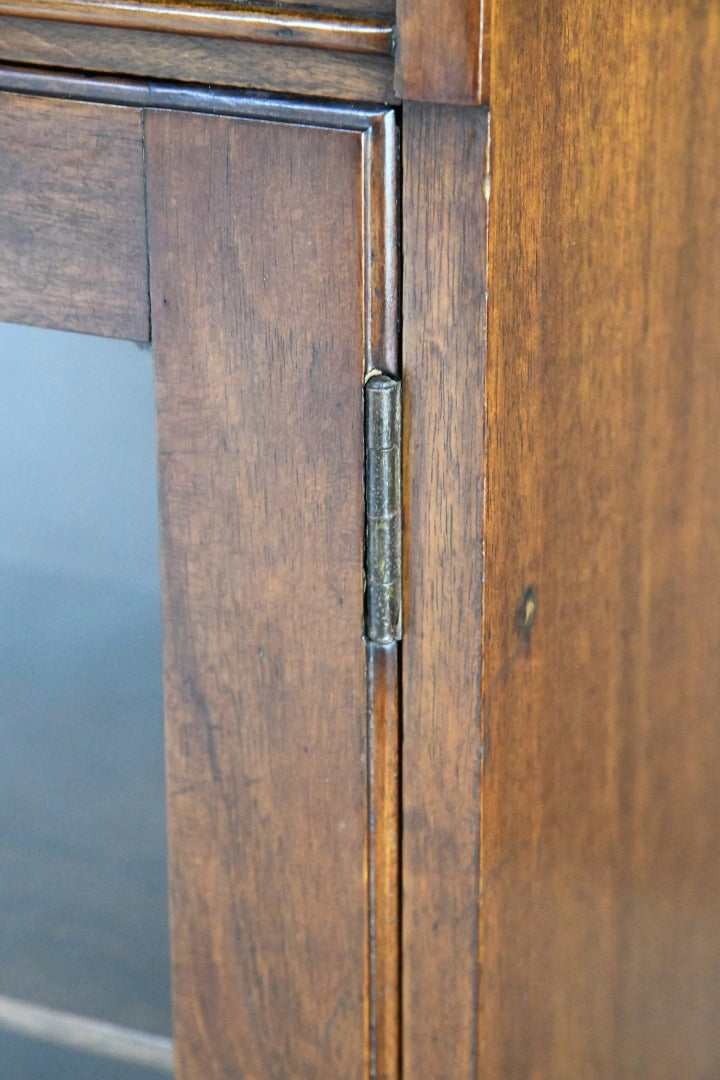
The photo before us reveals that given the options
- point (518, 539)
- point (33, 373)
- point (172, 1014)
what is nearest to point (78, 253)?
point (33, 373)

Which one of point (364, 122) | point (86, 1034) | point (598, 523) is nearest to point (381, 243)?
point (364, 122)

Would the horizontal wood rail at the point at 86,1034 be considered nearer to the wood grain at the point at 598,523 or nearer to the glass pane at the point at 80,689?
the glass pane at the point at 80,689

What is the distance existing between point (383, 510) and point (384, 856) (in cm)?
14

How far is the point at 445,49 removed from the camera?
1.60ft

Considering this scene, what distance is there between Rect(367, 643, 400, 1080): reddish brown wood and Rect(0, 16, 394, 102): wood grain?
0.20 metres

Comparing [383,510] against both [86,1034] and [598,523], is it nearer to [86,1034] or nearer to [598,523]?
[598,523]

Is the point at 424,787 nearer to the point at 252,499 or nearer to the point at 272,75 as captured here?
the point at 252,499

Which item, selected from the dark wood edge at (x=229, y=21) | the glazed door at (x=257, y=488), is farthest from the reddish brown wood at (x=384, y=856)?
the dark wood edge at (x=229, y=21)

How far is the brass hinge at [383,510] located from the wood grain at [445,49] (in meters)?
0.10

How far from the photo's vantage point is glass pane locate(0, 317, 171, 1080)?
1.95ft

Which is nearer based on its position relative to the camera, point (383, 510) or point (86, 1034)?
point (383, 510)

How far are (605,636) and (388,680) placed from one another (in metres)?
0.13

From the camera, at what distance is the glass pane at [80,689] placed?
1.95ft

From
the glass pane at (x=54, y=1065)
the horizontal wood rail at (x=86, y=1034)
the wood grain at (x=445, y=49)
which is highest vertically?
the wood grain at (x=445, y=49)
